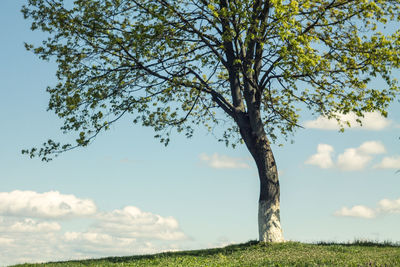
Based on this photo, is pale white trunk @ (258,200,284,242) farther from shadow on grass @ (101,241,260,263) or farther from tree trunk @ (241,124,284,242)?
shadow on grass @ (101,241,260,263)

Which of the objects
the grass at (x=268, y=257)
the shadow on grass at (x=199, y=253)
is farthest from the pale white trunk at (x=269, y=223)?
the shadow on grass at (x=199, y=253)

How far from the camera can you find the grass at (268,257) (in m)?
15.1

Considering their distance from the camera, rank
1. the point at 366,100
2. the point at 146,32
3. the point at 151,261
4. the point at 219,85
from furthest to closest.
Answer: the point at 219,85 < the point at 366,100 < the point at 146,32 < the point at 151,261

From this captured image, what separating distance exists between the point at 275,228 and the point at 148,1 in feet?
38.5

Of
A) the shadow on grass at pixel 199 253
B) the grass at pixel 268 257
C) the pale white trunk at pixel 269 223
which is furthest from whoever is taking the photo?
the pale white trunk at pixel 269 223

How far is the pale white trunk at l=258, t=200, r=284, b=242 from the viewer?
2005 cm

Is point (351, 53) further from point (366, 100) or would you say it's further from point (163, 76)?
point (163, 76)

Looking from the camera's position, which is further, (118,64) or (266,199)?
(118,64)

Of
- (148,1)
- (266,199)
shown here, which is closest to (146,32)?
(148,1)

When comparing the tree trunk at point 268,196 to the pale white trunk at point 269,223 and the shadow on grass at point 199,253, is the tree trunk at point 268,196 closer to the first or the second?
the pale white trunk at point 269,223

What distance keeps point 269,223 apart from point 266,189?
150cm

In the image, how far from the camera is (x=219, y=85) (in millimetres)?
25000

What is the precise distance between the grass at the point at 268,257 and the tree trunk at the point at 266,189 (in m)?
0.68

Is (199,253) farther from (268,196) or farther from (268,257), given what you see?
(268,257)
